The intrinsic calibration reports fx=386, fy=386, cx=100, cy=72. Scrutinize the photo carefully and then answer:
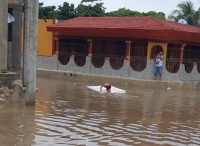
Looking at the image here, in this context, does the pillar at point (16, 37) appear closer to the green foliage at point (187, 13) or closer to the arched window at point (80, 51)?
the arched window at point (80, 51)

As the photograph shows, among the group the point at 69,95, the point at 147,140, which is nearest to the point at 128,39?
the point at 69,95

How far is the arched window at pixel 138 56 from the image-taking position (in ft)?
67.3

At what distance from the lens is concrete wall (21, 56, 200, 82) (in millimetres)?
19859

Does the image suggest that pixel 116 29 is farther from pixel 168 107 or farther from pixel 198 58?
pixel 168 107

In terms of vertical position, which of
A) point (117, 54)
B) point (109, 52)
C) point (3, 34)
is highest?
point (3, 34)

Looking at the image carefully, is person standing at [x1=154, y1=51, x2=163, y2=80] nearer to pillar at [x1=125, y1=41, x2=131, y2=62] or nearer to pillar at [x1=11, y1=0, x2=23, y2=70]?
pillar at [x1=125, y1=41, x2=131, y2=62]

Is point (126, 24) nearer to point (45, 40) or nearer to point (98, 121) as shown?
point (45, 40)

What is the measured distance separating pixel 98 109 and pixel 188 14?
2404 centimetres

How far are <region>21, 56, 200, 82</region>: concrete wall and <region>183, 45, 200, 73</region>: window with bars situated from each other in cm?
49

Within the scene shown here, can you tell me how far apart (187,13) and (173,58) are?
46.7 ft

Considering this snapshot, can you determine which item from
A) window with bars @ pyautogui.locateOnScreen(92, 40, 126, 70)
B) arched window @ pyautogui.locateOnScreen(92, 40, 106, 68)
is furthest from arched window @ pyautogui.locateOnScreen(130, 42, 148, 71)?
arched window @ pyautogui.locateOnScreen(92, 40, 106, 68)

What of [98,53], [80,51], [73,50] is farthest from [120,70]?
[73,50]

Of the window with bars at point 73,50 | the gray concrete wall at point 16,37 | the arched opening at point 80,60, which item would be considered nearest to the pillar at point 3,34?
the gray concrete wall at point 16,37

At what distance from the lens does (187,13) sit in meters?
33.7
